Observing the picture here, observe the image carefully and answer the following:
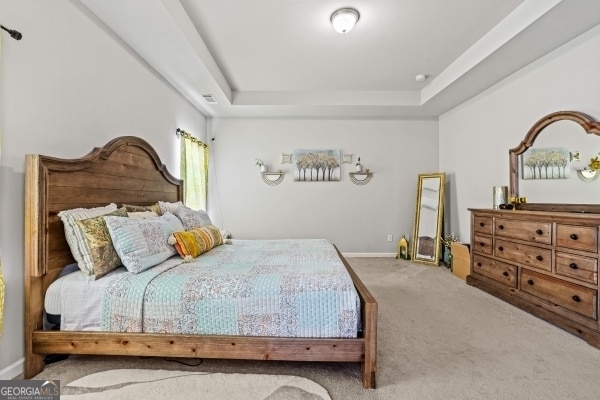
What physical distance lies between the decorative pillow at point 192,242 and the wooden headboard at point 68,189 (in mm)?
657

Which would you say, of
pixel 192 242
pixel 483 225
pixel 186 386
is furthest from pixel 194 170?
pixel 483 225

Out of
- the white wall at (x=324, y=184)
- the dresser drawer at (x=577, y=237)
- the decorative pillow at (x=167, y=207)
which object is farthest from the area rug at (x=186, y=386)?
the white wall at (x=324, y=184)

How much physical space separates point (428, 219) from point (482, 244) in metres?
1.26

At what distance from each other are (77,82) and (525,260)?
14.0 feet

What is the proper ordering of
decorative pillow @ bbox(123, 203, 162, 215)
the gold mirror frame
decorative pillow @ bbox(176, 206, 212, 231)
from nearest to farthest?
decorative pillow @ bbox(123, 203, 162, 215), decorative pillow @ bbox(176, 206, 212, 231), the gold mirror frame

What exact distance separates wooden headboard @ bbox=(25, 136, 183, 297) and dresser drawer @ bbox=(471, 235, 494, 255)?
3.87 meters

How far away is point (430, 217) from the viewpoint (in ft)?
14.8

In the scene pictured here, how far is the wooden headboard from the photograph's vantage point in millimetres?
1638

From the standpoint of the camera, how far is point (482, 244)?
3.29m

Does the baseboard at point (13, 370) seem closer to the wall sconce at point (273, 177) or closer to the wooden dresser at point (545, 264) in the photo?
the wall sconce at point (273, 177)

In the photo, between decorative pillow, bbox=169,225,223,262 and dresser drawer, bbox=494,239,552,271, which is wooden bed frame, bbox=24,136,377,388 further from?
dresser drawer, bbox=494,239,552,271

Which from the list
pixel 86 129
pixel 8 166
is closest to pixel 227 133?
pixel 86 129

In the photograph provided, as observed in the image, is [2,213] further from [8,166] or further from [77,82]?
[77,82]

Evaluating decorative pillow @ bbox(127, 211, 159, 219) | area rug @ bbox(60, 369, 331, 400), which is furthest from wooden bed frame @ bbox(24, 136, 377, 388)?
decorative pillow @ bbox(127, 211, 159, 219)
